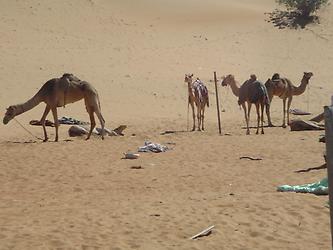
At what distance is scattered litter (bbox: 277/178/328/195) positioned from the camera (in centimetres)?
870

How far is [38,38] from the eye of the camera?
33.6 metres

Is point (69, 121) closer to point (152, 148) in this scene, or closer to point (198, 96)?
point (198, 96)

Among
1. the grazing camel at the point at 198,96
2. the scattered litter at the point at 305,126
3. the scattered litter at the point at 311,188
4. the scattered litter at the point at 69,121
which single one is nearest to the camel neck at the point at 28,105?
the scattered litter at the point at 69,121

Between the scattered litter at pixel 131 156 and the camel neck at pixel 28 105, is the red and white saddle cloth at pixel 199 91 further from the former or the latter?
the scattered litter at pixel 131 156

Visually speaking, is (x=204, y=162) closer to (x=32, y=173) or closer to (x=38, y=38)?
(x=32, y=173)

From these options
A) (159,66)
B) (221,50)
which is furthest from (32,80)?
(221,50)

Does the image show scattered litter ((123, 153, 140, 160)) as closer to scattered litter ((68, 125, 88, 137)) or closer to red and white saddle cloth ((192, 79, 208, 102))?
scattered litter ((68, 125, 88, 137))

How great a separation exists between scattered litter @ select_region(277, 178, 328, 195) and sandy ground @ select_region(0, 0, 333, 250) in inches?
6.3

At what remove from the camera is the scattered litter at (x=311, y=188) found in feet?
28.5

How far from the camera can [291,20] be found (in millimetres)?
41188

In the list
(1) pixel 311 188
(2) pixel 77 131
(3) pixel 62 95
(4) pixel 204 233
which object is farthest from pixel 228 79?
(4) pixel 204 233

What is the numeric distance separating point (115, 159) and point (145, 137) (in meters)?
3.60

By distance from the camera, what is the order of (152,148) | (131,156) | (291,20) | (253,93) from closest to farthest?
(131,156)
(152,148)
(253,93)
(291,20)

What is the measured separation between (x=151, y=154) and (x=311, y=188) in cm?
514
